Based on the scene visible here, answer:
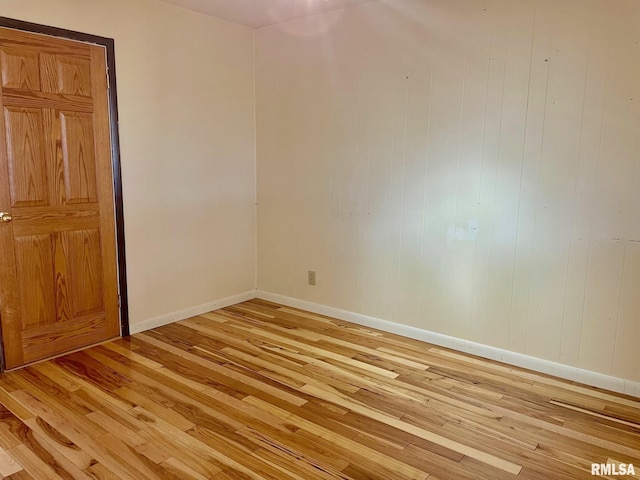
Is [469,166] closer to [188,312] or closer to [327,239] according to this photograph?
[327,239]

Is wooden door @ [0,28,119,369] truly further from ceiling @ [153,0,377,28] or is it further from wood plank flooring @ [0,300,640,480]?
ceiling @ [153,0,377,28]

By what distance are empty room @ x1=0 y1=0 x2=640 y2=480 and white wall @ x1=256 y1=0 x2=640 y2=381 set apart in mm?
15

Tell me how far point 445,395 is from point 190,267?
230 centimetres

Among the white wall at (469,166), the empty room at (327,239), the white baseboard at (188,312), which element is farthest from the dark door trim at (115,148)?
the white wall at (469,166)

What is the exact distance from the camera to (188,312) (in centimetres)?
401

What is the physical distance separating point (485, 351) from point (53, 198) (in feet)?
9.94

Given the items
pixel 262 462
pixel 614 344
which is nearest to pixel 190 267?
pixel 262 462

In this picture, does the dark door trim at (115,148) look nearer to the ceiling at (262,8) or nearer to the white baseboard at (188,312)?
the white baseboard at (188,312)

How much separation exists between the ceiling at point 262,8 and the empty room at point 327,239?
32mm

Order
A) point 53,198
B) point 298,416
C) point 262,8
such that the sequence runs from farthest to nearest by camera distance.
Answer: point 262,8 → point 53,198 → point 298,416

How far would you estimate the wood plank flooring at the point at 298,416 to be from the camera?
210cm

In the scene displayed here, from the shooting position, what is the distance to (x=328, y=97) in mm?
3846

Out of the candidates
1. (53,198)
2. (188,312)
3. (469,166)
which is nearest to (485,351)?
(469,166)

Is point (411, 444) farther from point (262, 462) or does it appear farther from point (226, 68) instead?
point (226, 68)
